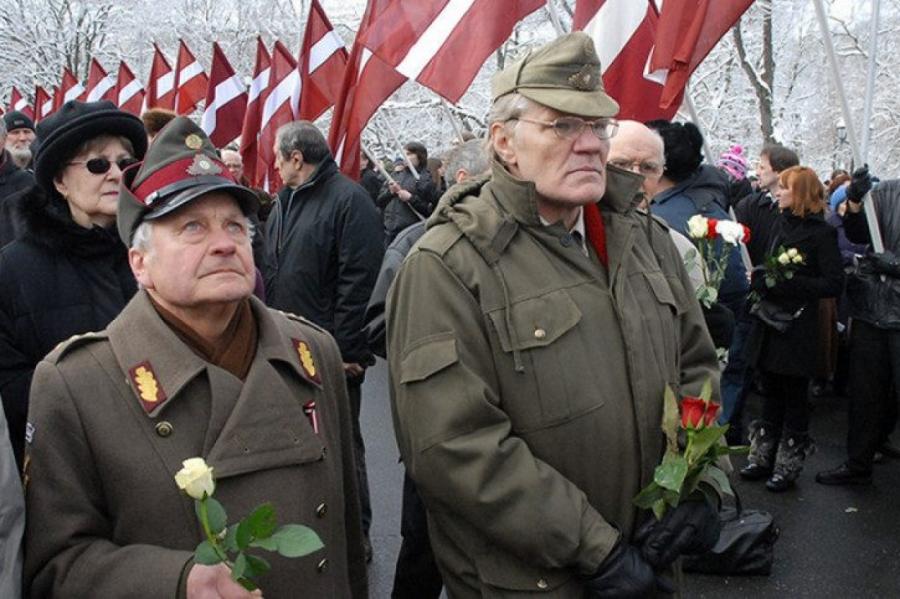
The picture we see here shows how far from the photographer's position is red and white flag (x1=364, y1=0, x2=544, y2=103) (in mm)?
5160

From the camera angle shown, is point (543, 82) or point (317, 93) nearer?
point (543, 82)

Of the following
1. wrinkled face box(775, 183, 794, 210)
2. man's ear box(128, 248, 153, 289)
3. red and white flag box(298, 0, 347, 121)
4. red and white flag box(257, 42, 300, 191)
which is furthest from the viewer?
red and white flag box(257, 42, 300, 191)

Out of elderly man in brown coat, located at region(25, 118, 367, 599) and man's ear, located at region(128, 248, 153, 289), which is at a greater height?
man's ear, located at region(128, 248, 153, 289)

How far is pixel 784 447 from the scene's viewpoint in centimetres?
589

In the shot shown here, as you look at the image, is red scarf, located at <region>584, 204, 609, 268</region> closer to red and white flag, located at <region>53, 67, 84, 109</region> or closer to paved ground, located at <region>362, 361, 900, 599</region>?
paved ground, located at <region>362, 361, 900, 599</region>

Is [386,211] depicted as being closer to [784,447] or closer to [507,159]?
[784,447]

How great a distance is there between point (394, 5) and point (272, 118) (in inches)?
124

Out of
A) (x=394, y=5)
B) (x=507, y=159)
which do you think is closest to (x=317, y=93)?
(x=394, y=5)

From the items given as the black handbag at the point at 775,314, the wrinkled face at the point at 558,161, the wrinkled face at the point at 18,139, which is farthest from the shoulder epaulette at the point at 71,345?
the wrinkled face at the point at 18,139

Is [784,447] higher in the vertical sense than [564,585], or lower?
lower

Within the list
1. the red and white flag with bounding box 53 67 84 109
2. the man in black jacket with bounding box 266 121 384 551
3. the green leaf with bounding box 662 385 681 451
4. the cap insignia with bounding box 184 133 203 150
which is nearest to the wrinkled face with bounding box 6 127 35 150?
the man in black jacket with bounding box 266 121 384 551

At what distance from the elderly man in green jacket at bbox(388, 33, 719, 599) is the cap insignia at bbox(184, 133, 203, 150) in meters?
0.63

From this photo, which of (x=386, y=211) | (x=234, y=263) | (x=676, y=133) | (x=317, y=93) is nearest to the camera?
(x=234, y=263)

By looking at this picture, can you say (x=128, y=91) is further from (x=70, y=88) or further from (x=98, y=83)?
(x=70, y=88)
